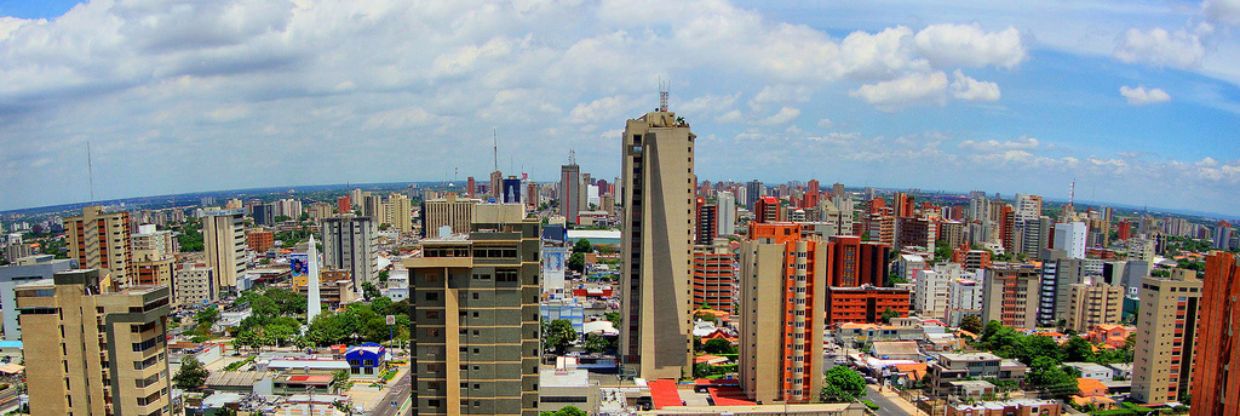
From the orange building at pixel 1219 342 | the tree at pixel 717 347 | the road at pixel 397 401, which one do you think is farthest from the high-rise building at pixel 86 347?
the orange building at pixel 1219 342

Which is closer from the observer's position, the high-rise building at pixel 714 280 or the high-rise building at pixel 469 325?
the high-rise building at pixel 469 325

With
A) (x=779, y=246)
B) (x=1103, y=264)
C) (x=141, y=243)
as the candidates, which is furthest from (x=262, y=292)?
(x=1103, y=264)

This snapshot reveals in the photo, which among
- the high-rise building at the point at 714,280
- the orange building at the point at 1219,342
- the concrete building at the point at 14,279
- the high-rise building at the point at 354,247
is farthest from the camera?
the high-rise building at the point at 354,247

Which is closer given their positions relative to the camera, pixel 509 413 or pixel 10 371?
pixel 509 413

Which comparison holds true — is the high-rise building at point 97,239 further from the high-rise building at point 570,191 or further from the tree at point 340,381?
the high-rise building at point 570,191

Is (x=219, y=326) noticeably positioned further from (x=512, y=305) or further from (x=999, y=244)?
(x=999, y=244)

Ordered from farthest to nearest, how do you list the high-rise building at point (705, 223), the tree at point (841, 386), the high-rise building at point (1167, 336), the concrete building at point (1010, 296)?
the high-rise building at point (705, 223)
the concrete building at point (1010, 296)
the high-rise building at point (1167, 336)
the tree at point (841, 386)

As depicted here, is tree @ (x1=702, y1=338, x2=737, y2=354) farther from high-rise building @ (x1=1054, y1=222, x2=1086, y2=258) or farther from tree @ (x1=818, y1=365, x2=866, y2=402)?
high-rise building @ (x1=1054, y1=222, x2=1086, y2=258)

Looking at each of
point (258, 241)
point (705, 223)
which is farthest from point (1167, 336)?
point (258, 241)
